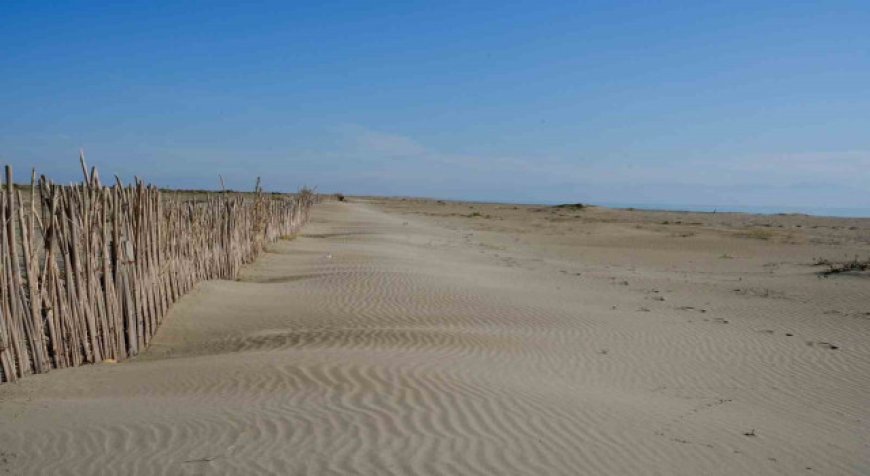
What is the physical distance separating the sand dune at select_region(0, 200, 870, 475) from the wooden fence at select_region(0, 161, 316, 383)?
12.3 inches

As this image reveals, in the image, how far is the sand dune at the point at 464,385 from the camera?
3.73 metres

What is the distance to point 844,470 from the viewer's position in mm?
3990

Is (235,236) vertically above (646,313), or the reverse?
(235,236)

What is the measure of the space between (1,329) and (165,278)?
9.92 ft

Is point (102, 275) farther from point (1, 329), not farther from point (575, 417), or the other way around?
point (575, 417)

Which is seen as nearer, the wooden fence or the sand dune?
the sand dune

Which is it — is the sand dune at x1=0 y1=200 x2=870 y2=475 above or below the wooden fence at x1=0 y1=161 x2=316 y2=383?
below

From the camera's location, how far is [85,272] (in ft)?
18.3

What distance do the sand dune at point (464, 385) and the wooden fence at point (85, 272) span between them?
12.3 inches

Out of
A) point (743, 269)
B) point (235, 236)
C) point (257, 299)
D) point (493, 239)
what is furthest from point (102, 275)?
point (493, 239)

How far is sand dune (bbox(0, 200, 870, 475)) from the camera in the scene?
3.73 meters

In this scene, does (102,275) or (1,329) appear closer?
(1,329)

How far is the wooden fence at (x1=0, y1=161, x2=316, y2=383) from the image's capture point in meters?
4.76

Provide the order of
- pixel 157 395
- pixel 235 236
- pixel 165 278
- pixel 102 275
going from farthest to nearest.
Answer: pixel 235 236, pixel 165 278, pixel 102 275, pixel 157 395
